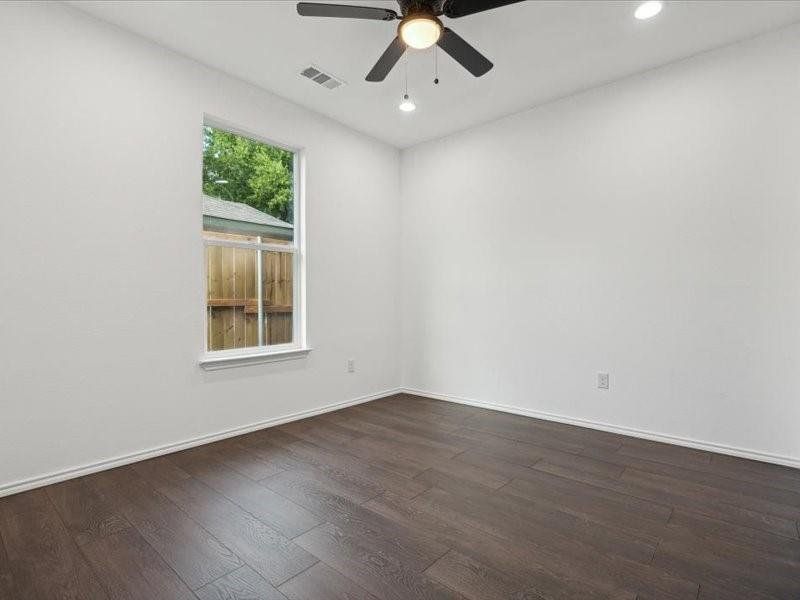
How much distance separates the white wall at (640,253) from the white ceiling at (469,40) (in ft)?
0.86

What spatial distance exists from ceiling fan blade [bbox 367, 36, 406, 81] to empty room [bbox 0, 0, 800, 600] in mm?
20

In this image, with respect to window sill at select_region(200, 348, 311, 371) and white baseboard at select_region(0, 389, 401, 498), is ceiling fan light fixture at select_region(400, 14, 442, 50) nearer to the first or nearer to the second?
window sill at select_region(200, 348, 311, 371)

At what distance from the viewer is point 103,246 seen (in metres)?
2.58

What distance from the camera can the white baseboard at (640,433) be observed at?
2691 mm

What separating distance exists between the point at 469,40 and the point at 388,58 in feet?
2.47

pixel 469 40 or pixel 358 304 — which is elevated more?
pixel 469 40

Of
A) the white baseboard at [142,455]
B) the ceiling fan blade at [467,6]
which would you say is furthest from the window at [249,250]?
the ceiling fan blade at [467,6]

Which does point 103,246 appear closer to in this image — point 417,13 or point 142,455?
point 142,455

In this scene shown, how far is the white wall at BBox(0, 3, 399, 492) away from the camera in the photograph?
7.54 feet

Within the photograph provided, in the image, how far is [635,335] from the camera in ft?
10.5

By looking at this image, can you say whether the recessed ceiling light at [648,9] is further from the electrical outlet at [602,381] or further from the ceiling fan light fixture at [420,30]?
the electrical outlet at [602,381]

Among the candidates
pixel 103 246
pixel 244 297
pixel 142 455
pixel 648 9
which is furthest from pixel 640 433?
pixel 103 246

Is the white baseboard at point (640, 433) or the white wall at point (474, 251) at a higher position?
the white wall at point (474, 251)

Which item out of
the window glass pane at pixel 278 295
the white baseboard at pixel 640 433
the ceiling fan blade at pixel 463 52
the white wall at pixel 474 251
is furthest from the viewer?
the window glass pane at pixel 278 295
